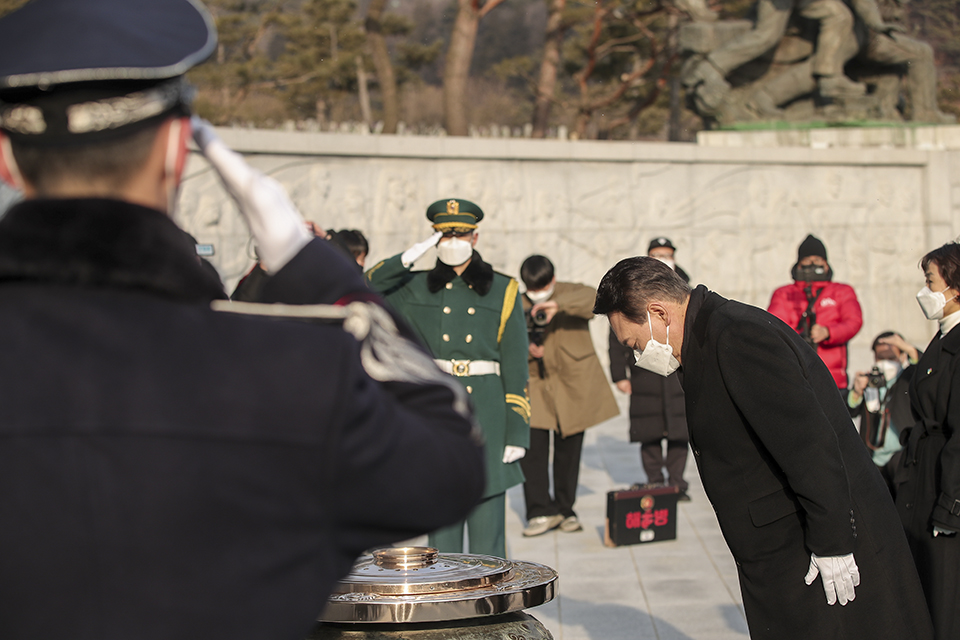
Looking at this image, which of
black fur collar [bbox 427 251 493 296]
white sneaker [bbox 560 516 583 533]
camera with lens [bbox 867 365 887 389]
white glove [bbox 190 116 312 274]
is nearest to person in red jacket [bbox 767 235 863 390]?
camera with lens [bbox 867 365 887 389]

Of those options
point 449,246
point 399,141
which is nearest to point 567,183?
point 399,141

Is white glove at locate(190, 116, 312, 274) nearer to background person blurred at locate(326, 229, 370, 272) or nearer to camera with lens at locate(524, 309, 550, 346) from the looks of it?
background person blurred at locate(326, 229, 370, 272)

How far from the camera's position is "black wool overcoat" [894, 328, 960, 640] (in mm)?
3584

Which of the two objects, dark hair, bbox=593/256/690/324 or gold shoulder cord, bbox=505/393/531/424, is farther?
gold shoulder cord, bbox=505/393/531/424

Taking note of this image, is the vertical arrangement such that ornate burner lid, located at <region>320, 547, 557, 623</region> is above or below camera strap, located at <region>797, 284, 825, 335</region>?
below

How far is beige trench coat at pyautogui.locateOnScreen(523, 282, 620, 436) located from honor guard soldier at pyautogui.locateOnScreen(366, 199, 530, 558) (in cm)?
171

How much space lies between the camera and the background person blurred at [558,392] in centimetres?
683

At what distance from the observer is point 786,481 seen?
2.87m

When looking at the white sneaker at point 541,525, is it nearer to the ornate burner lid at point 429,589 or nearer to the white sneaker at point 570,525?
the white sneaker at point 570,525

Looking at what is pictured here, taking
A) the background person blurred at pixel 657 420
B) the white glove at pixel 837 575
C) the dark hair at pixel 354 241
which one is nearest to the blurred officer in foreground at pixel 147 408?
the white glove at pixel 837 575

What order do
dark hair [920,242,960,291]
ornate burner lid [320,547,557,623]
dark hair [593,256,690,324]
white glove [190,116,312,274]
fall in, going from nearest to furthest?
white glove [190,116,312,274] → ornate burner lid [320,547,557,623] → dark hair [593,256,690,324] → dark hair [920,242,960,291]

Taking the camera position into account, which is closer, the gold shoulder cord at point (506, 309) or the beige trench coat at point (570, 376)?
the gold shoulder cord at point (506, 309)

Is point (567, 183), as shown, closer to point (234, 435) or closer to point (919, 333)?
point (919, 333)

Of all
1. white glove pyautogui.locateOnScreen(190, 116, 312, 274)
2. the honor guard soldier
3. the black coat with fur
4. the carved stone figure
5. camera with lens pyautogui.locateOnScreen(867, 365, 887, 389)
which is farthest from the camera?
the carved stone figure
